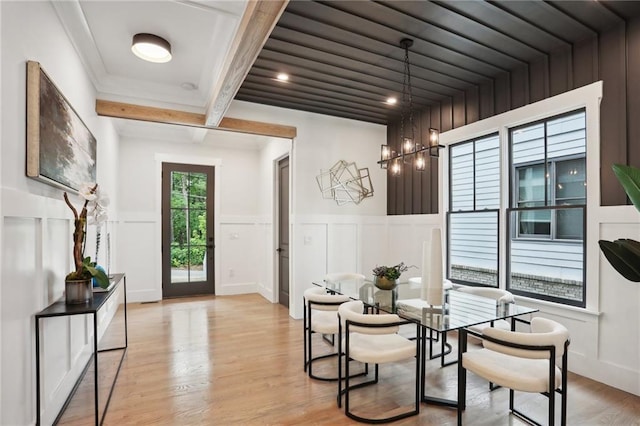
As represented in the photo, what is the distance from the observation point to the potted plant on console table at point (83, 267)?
7.84 feet

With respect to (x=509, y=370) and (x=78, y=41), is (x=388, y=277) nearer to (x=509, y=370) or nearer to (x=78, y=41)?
(x=509, y=370)

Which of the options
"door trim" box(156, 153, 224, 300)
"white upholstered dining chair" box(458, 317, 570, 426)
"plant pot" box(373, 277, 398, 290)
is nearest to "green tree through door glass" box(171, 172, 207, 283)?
"door trim" box(156, 153, 224, 300)

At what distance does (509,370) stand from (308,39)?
3.00 meters

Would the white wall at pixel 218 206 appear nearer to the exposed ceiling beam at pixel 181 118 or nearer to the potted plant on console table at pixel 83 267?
the exposed ceiling beam at pixel 181 118

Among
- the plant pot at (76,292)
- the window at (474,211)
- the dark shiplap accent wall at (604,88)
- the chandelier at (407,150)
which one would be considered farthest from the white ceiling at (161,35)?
the window at (474,211)

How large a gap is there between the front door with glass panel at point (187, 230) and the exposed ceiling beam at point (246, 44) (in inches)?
110

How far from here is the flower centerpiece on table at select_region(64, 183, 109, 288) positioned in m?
2.47

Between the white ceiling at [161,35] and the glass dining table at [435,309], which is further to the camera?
the white ceiling at [161,35]

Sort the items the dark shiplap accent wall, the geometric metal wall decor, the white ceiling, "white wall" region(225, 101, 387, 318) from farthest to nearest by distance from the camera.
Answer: the geometric metal wall decor → "white wall" region(225, 101, 387, 318) → the dark shiplap accent wall → the white ceiling

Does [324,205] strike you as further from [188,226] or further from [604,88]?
[604,88]

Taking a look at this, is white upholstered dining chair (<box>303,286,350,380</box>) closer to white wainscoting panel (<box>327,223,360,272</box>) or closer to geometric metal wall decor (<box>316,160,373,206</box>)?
white wainscoting panel (<box>327,223,360,272</box>)

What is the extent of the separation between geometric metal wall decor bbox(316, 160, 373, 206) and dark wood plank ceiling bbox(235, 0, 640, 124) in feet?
4.06

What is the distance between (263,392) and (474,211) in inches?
124

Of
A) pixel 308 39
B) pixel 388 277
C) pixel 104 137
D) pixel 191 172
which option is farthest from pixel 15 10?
pixel 191 172
